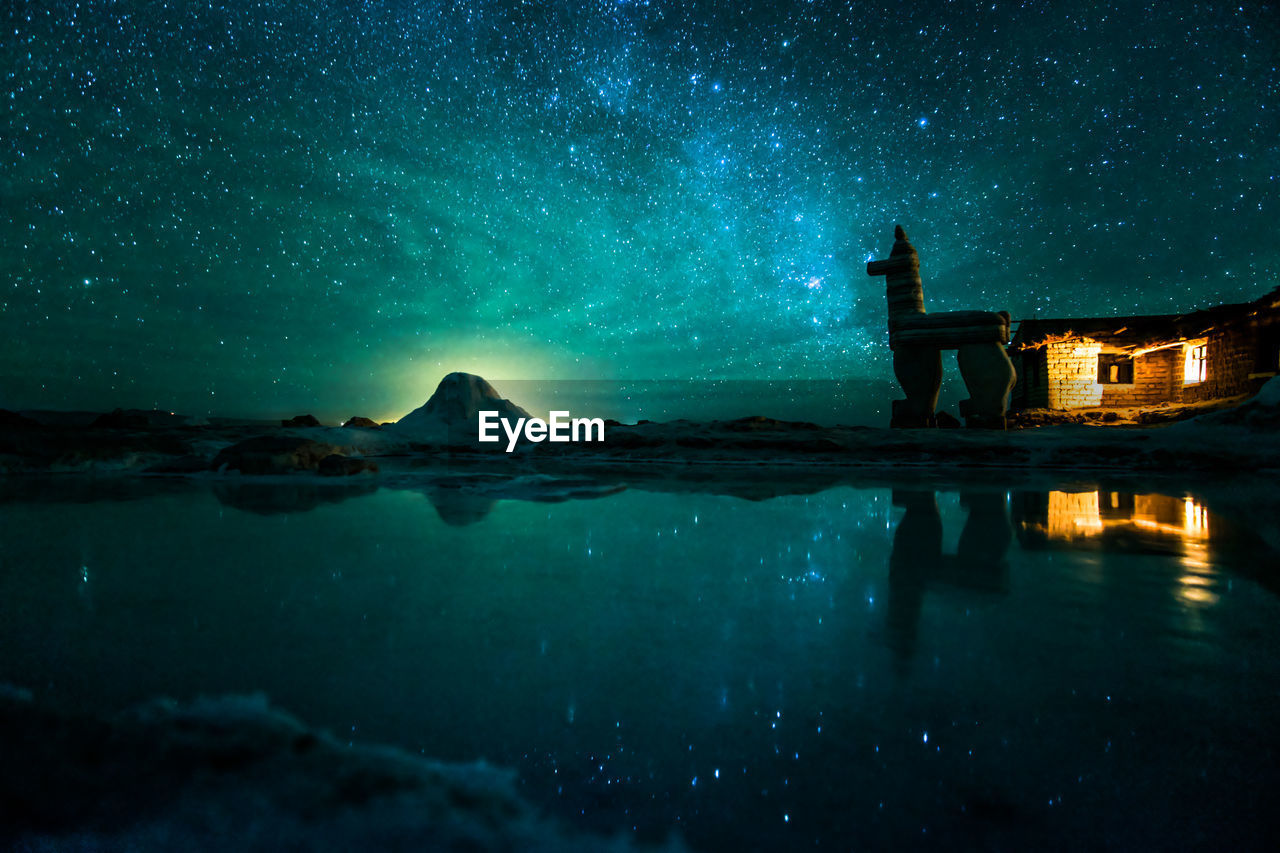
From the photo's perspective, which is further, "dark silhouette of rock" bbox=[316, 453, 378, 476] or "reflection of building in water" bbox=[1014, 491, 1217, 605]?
"dark silhouette of rock" bbox=[316, 453, 378, 476]

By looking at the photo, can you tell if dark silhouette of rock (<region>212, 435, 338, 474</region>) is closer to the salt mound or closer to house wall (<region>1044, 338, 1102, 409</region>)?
the salt mound

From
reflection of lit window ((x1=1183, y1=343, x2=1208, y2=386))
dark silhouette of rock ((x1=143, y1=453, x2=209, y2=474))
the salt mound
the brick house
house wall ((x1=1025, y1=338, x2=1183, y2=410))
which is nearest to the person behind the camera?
dark silhouette of rock ((x1=143, y1=453, x2=209, y2=474))

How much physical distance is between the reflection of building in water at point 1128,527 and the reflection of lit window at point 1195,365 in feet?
64.5

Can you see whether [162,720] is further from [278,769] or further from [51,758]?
[278,769]

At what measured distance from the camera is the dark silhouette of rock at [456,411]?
18.1 metres

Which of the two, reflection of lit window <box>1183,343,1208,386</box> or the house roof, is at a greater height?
the house roof

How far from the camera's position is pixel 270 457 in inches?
278

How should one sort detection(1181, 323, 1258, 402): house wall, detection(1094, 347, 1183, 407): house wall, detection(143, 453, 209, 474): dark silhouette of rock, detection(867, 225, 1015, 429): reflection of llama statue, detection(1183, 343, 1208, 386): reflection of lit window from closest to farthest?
detection(143, 453, 209, 474): dark silhouette of rock
detection(867, 225, 1015, 429): reflection of llama statue
detection(1181, 323, 1258, 402): house wall
detection(1183, 343, 1208, 386): reflection of lit window
detection(1094, 347, 1183, 407): house wall

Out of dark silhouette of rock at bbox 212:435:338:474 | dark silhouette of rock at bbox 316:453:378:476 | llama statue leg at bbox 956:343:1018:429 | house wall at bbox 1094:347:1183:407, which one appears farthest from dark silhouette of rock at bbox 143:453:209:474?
house wall at bbox 1094:347:1183:407

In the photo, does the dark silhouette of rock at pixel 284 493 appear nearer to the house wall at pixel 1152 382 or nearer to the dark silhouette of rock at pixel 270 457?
the dark silhouette of rock at pixel 270 457

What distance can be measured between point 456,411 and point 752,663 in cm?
1959

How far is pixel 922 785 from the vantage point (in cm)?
91

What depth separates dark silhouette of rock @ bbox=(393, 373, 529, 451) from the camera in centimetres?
1812

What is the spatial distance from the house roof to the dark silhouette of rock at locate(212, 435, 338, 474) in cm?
2364
